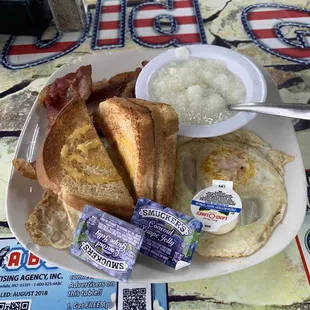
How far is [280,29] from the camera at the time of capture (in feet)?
7.02

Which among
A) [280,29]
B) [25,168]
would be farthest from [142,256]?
[280,29]

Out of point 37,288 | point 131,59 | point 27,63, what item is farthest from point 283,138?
point 27,63

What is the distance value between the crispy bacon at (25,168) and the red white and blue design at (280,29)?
1.32 m

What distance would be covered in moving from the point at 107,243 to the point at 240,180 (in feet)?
1.76

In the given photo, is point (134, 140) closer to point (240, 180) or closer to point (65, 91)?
point (240, 180)

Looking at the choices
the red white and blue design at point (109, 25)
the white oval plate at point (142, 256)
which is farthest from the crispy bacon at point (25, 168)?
the red white and blue design at point (109, 25)

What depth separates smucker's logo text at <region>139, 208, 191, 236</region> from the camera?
1.20 metres

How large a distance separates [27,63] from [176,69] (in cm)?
90

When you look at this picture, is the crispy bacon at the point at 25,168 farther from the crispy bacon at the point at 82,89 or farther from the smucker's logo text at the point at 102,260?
the smucker's logo text at the point at 102,260

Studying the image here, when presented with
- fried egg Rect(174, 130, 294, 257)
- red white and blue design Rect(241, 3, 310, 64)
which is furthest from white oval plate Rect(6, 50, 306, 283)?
red white and blue design Rect(241, 3, 310, 64)

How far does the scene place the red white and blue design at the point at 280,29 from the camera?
2.03m

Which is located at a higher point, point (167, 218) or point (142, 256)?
point (167, 218)

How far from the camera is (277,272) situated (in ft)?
4.31

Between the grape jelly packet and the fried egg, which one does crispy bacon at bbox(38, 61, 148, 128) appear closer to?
the fried egg
